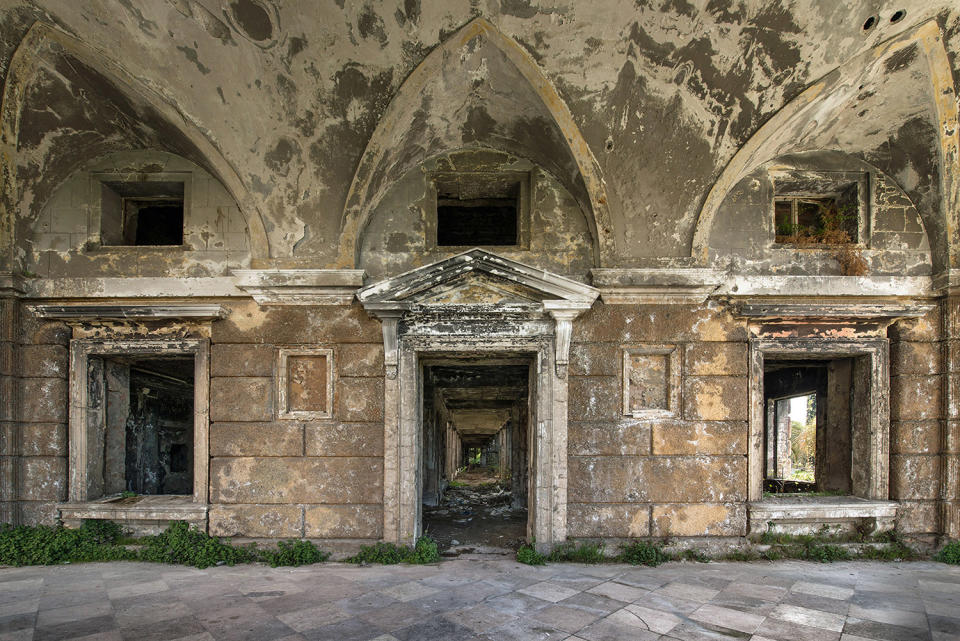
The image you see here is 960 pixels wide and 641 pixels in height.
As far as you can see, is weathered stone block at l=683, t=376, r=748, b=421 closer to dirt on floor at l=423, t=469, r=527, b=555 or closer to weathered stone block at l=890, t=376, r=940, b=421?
weathered stone block at l=890, t=376, r=940, b=421

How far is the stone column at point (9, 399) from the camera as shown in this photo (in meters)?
6.02

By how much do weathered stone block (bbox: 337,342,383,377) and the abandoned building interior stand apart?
0.03 meters

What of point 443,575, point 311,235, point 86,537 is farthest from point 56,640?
point 311,235

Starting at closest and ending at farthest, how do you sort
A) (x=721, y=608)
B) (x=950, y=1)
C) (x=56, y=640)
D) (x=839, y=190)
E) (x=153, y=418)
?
(x=56, y=640) → (x=721, y=608) → (x=950, y=1) → (x=839, y=190) → (x=153, y=418)

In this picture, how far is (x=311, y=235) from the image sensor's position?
619 cm

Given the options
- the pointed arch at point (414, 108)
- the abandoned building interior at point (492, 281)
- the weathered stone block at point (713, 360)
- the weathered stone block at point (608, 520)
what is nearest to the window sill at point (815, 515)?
the abandoned building interior at point (492, 281)

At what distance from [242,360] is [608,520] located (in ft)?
15.6

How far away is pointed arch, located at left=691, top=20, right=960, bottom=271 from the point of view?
5.45 metres

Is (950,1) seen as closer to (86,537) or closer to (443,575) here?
(443,575)

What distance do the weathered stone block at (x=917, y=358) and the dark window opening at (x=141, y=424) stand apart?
917 cm

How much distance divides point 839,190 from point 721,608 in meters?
5.53

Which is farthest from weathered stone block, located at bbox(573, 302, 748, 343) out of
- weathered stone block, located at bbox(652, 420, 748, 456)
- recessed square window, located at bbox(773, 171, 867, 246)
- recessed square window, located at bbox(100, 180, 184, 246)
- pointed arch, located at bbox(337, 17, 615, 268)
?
recessed square window, located at bbox(100, 180, 184, 246)

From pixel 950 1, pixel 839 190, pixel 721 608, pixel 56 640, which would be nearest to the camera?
pixel 56 640

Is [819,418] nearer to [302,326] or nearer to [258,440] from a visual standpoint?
[302,326]
